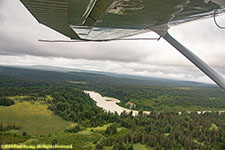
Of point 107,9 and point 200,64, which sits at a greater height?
point 107,9

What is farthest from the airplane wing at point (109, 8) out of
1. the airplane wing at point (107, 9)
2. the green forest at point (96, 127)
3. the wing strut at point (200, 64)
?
the green forest at point (96, 127)

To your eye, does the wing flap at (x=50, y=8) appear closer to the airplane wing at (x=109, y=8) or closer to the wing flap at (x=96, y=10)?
the airplane wing at (x=109, y=8)

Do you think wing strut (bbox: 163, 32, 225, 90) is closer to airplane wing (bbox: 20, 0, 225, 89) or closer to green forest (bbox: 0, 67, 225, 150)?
airplane wing (bbox: 20, 0, 225, 89)

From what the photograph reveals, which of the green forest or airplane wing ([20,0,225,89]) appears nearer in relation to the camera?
airplane wing ([20,0,225,89])

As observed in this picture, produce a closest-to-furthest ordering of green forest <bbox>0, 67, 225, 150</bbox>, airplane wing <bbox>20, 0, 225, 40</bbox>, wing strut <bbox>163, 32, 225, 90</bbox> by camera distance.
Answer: airplane wing <bbox>20, 0, 225, 40</bbox>
wing strut <bbox>163, 32, 225, 90</bbox>
green forest <bbox>0, 67, 225, 150</bbox>

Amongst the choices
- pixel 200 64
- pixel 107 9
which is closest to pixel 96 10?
pixel 107 9

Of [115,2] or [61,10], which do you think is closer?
[115,2]

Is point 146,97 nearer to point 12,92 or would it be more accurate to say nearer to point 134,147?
point 134,147

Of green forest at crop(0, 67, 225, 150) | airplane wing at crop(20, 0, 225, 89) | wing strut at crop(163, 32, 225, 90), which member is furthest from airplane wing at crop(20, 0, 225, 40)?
green forest at crop(0, 67, 225, 150)

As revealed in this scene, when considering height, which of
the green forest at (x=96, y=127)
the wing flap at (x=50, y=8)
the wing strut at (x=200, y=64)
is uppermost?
the wing flap at (x=50, y=8)

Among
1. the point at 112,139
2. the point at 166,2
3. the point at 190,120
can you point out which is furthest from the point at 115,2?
the point at 190,120

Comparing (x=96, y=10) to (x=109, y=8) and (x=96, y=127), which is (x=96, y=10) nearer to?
(x=109, y=8)
